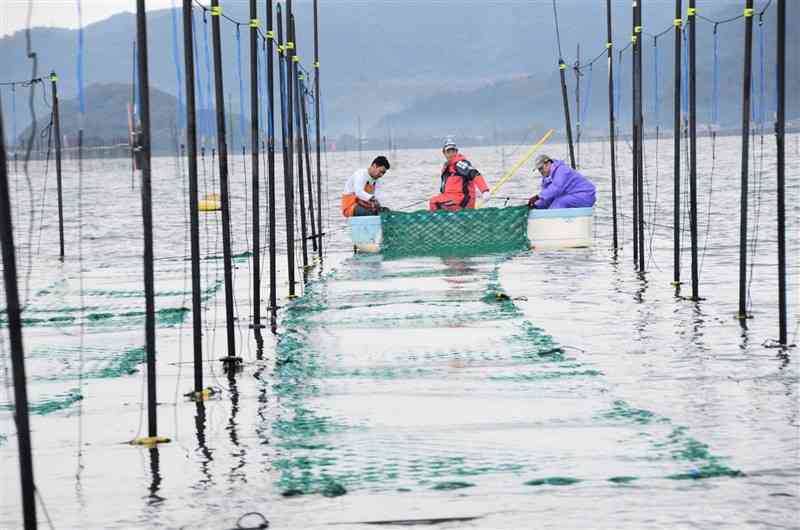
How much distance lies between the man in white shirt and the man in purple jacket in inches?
103

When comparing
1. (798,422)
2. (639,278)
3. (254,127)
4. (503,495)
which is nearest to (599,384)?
(798,422)

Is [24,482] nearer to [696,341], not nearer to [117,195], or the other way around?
[696,341]

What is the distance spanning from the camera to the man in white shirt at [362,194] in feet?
70.7

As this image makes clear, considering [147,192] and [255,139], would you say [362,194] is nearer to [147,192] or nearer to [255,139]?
[255,139]

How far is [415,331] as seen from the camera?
41.3 feet

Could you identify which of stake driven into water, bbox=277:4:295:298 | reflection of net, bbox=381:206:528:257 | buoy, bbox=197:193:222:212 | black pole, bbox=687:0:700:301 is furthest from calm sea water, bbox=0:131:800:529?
buoy, bbox=197:193:222:212

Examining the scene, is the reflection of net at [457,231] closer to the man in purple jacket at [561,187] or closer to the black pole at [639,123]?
the man in purple jacket at [561,187]

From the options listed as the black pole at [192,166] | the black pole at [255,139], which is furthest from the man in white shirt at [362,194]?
the black pole at [192,166]

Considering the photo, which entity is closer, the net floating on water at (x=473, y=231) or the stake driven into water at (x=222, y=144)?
the stake driven into water at (x=222, y=144)

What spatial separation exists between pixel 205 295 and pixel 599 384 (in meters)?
8.57

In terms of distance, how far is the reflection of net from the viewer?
21.3 meters

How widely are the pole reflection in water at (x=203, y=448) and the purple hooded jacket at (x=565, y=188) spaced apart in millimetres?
13130

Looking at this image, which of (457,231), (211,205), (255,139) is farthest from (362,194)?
(211,205)

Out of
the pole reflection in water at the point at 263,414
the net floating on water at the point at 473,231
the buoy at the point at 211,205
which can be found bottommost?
the pole reflection in water at the point at 263,414
